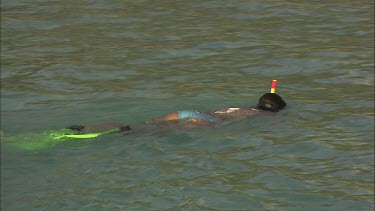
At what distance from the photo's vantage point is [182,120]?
10594mm

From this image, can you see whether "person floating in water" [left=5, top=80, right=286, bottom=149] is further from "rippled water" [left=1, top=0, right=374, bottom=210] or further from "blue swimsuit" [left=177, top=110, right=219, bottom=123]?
"rippled water" [left=1, top=0, right=374, bottom=210]

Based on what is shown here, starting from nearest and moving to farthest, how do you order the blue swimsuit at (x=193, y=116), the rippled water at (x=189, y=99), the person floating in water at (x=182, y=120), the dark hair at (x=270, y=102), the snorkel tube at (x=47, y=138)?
the rippled water at (x=189, y=99) < the snorkel tube at (x=47, y=138) < the person floating in water at (x=182, y=120) < the blue swimsuit at (x=193, y=116) < the dark hair at (x=270, y=102)

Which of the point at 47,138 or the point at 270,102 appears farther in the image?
the point at 270,102

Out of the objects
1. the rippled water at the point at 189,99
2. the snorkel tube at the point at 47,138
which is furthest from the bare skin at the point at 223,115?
the snorkel tube at the point at 47,138

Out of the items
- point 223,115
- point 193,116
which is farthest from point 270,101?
point 193,116

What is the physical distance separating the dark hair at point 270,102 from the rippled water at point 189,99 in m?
0.13

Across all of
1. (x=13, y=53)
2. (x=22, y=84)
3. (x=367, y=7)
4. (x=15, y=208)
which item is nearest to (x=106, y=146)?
(x=15, y=208)

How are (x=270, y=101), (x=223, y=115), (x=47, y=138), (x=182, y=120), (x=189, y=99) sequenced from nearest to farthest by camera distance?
(x=47, y=138), (x=182, y=120), (x=223, y=115), (x=270, y=101), (x=189, y=99)

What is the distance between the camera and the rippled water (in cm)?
897

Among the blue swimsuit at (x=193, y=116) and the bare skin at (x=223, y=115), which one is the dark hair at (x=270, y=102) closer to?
the bare skin at (x=223, y=115)

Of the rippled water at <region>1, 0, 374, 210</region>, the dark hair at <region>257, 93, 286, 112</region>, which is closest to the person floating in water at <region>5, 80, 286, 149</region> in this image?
the dark hair at <region>257, 93, 286, 112</region>

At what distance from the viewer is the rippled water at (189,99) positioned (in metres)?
8.97

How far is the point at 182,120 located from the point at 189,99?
135 centimetres

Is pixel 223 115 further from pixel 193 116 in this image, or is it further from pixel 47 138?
pixel 47 138
